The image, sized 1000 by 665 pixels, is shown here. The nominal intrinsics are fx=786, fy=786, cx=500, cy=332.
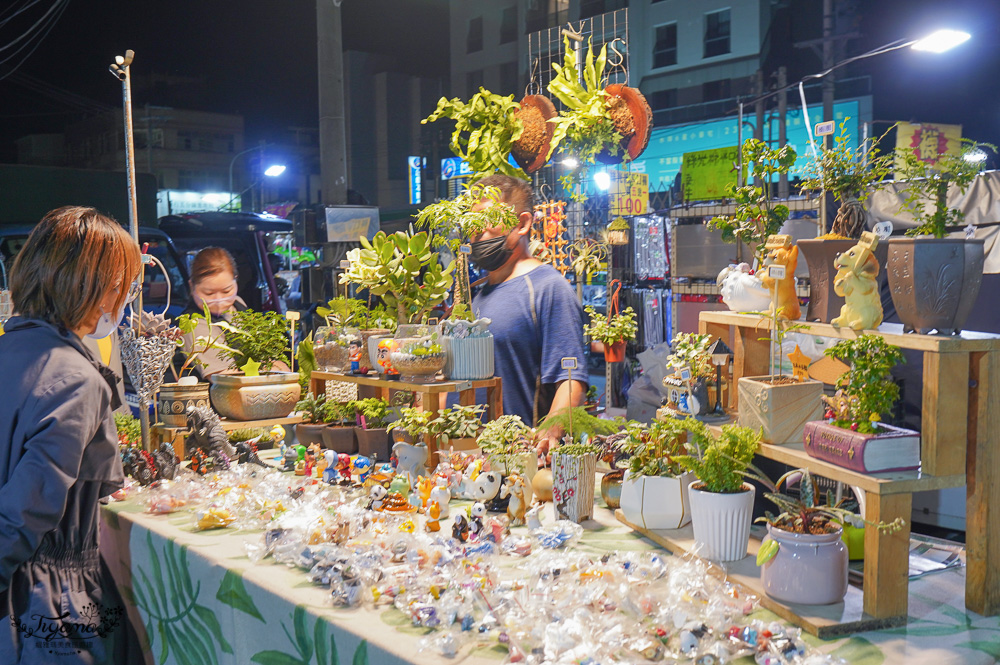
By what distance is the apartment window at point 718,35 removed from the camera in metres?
12.1

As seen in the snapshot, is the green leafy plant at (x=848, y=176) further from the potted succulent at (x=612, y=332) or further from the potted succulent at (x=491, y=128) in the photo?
the potted succulent at (x=612, y=332)

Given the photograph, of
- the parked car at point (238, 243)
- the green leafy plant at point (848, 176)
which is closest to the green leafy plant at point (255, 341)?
the green leafy plant at point (848, 176)

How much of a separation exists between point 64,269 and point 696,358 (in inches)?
54.1

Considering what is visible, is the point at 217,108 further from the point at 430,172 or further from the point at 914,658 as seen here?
the point at 914,658

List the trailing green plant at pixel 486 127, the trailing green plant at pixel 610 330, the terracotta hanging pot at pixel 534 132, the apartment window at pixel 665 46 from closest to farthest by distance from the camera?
1. the trailing green plant at pixel 486 127
2. the terracotta hanging pot at pixel 534 132
3. the trailing green plant at pixel 610 330
4. the apartment window at pixel 665 46

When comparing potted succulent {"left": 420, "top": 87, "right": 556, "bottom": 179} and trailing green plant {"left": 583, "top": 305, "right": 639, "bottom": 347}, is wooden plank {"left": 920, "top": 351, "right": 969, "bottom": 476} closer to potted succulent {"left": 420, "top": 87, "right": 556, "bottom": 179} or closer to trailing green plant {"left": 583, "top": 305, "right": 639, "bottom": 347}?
potted succulent {"left": 420, "top": 87, "right": 556, "bottom": 179}

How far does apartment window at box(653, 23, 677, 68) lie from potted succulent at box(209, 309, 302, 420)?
11556 mm

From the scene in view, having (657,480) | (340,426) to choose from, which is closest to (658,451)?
(657,480)

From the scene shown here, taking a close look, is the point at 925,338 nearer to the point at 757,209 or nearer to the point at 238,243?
the point at 757,209

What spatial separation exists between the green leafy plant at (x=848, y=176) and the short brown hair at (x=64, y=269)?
1486mm

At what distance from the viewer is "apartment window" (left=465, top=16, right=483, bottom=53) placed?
1338 centimetres

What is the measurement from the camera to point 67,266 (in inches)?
63.4

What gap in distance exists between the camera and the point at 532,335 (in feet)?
8.80

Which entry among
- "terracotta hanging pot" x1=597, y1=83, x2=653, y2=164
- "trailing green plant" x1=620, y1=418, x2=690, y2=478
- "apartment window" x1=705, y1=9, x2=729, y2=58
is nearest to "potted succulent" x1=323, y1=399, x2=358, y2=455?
"trailing green plant" x1=620, y1=418, x2=690, y2=478
